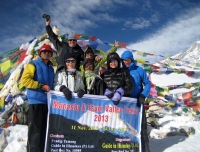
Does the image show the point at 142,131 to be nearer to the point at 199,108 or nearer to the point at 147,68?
the point at 147,68

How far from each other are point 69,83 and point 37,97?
0.61m

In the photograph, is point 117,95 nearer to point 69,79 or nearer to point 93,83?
point 93,83

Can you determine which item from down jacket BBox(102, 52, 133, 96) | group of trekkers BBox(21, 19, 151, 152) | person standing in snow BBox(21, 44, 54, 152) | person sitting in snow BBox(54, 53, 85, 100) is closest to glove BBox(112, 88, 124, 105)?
group of trekkers BBox(21, 19, 151, 152)

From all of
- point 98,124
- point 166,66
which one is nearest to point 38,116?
point 98,124

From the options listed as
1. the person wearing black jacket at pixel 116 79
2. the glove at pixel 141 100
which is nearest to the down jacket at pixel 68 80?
the person wearing black jacket at pixel 116 79

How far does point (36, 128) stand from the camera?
3.59 metres

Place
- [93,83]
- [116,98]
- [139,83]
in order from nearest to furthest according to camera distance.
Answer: [116,98], [93,83], [139,83]

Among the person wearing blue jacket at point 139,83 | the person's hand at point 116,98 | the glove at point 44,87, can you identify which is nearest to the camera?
the glove at point 44,87

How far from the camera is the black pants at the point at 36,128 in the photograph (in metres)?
3.55

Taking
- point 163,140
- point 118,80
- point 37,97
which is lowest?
point 163,140

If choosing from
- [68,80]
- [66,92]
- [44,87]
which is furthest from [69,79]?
[44,87]

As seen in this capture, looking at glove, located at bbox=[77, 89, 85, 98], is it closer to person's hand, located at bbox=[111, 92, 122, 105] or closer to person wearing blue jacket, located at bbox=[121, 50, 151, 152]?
person's hand, located at bbox=[111, 92, 122, 105]

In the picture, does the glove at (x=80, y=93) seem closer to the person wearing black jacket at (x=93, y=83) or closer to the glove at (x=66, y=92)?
the glove at (x=66, y=92)

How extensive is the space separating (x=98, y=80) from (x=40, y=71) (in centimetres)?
116
